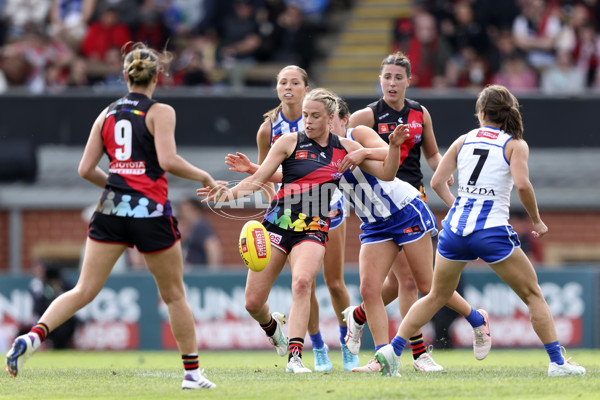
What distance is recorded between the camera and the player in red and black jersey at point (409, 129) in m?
9.35

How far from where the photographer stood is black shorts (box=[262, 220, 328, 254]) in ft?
28.1

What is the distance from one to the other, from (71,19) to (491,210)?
14.2 m

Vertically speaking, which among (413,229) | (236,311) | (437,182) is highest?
(437,182)

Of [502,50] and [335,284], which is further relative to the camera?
[502,50]

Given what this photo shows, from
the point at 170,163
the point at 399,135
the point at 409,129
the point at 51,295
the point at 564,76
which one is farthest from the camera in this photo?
the point at 564,76

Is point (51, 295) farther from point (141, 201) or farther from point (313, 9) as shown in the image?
point (141, 201)

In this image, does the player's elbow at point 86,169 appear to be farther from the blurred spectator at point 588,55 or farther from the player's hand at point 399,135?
the blurred spectator at point 588,55

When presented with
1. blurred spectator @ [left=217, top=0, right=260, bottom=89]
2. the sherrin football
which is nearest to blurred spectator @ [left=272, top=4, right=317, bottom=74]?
blurred spectator @ [left=217, top=0, right=260, bottom=89]

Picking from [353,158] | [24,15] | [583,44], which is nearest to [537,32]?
[583,44]

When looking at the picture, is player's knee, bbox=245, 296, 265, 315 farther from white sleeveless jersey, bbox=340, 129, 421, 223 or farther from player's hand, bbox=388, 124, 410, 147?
player's hand, bbox=388, 124, 410, 147

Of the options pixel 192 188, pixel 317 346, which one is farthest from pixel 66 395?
pixel 192 188

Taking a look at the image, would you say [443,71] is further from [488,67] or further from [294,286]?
[294,286]

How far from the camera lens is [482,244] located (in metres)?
7.80

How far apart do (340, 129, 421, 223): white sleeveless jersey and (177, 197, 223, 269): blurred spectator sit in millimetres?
7272
